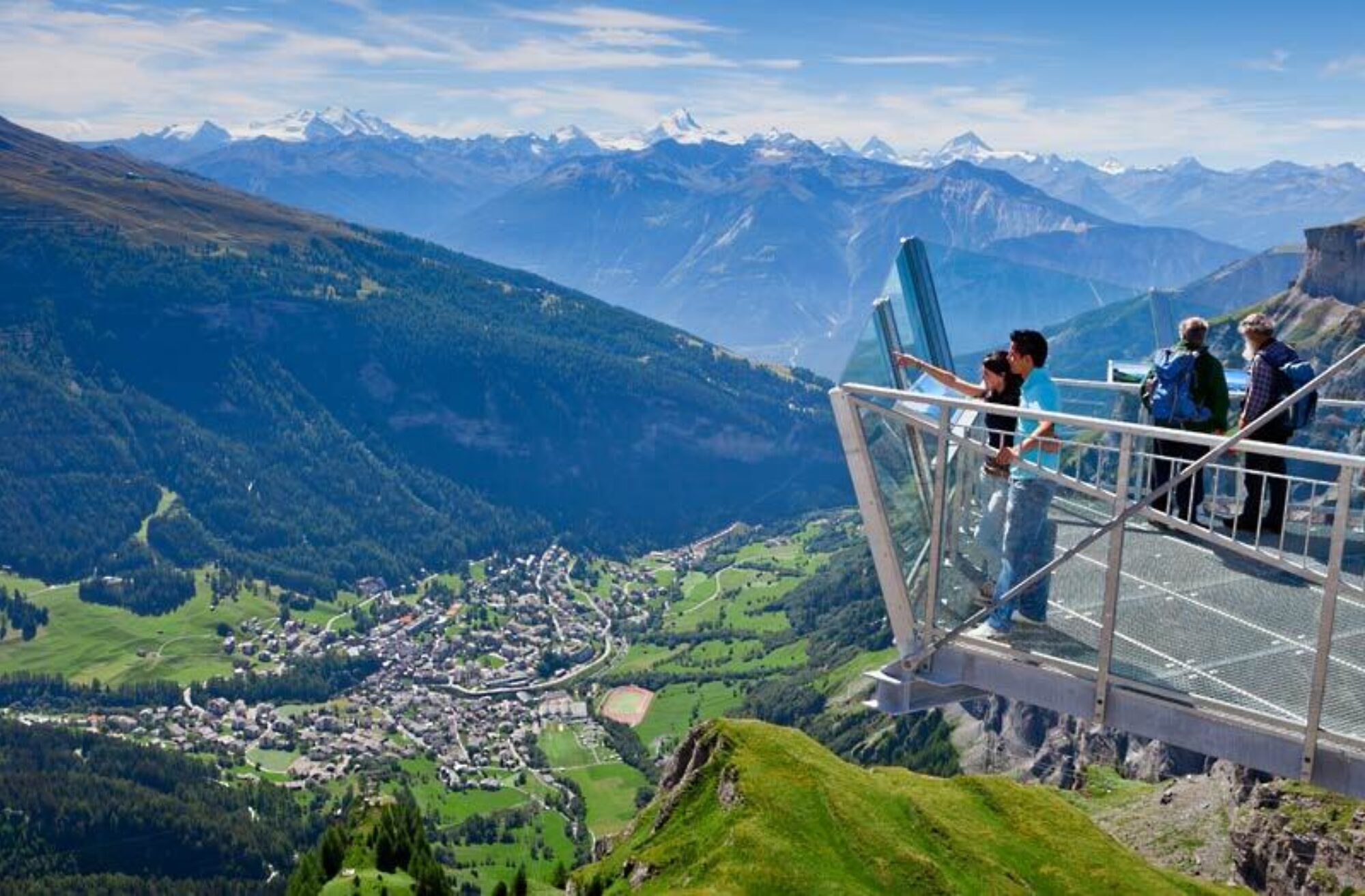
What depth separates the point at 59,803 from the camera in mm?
174750

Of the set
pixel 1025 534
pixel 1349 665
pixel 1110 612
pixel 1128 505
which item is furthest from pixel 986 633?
pixel 1349 665

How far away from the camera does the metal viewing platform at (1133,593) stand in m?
12.8

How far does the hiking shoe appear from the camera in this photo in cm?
1510

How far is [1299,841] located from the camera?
231ft

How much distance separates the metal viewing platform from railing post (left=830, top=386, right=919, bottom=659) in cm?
2

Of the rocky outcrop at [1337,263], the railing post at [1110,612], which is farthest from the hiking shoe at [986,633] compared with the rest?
the rocky outcrop at [1337,263]

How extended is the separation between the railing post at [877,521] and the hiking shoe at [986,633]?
73cm

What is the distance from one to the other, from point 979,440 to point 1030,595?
78.3 inches

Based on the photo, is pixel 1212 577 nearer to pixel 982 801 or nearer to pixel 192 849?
pixel 982 801

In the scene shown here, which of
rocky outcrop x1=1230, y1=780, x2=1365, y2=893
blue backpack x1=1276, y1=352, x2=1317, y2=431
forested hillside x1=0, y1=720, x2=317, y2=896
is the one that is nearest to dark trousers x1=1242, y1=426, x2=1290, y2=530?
blue backpack x1=1276, y1=352, x2=1317, y2=431

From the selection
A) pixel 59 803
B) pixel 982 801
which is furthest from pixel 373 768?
pixel 982 801

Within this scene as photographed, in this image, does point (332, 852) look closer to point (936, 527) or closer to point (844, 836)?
point (844, 836)

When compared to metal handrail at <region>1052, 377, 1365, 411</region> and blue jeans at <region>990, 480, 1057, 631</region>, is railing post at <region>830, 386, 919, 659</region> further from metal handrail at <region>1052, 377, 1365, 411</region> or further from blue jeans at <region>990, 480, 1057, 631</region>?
metal handrail at <region>1052, 377, 1365, 411</region>

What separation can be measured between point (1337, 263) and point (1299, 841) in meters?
132
